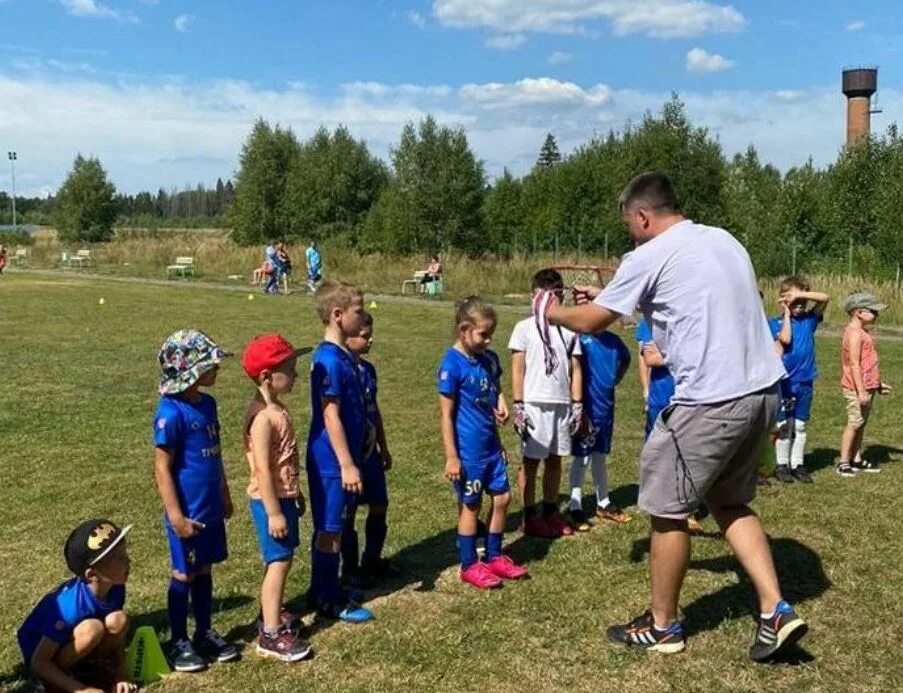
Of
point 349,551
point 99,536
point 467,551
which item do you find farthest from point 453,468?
point 99,536

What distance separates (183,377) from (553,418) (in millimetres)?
2747

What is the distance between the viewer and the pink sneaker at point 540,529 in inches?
253

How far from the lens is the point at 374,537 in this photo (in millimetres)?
5590

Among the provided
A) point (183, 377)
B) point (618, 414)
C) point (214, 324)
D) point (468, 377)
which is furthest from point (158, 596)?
point (214, 324)

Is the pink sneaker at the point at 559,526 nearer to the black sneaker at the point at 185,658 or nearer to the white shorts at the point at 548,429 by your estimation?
the white shorts at the point at 548,429

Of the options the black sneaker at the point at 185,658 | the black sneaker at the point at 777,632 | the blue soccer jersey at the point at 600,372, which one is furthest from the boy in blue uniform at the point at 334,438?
the blue soccer jersey at the point at 600,372

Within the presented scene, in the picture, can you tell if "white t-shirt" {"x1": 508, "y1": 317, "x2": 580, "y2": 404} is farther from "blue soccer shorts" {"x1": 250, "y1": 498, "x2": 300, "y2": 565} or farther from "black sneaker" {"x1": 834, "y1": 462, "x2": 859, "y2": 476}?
"black sneaker" {"x1": 834, "y1": 462, "x2": 859, "y2": 476}

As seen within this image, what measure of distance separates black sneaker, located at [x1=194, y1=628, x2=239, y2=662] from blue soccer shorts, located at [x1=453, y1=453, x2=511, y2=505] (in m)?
1.57

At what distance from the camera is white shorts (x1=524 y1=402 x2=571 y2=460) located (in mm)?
6273

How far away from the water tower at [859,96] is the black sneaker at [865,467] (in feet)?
182

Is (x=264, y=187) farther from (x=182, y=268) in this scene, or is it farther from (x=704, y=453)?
(x=704, y=453)

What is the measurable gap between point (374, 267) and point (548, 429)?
32.9 meters

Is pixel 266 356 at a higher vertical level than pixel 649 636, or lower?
higher

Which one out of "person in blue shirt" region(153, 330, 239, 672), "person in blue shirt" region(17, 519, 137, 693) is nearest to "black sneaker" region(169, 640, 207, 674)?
"person in blue shirt" region(153, 330, 239, 672)
